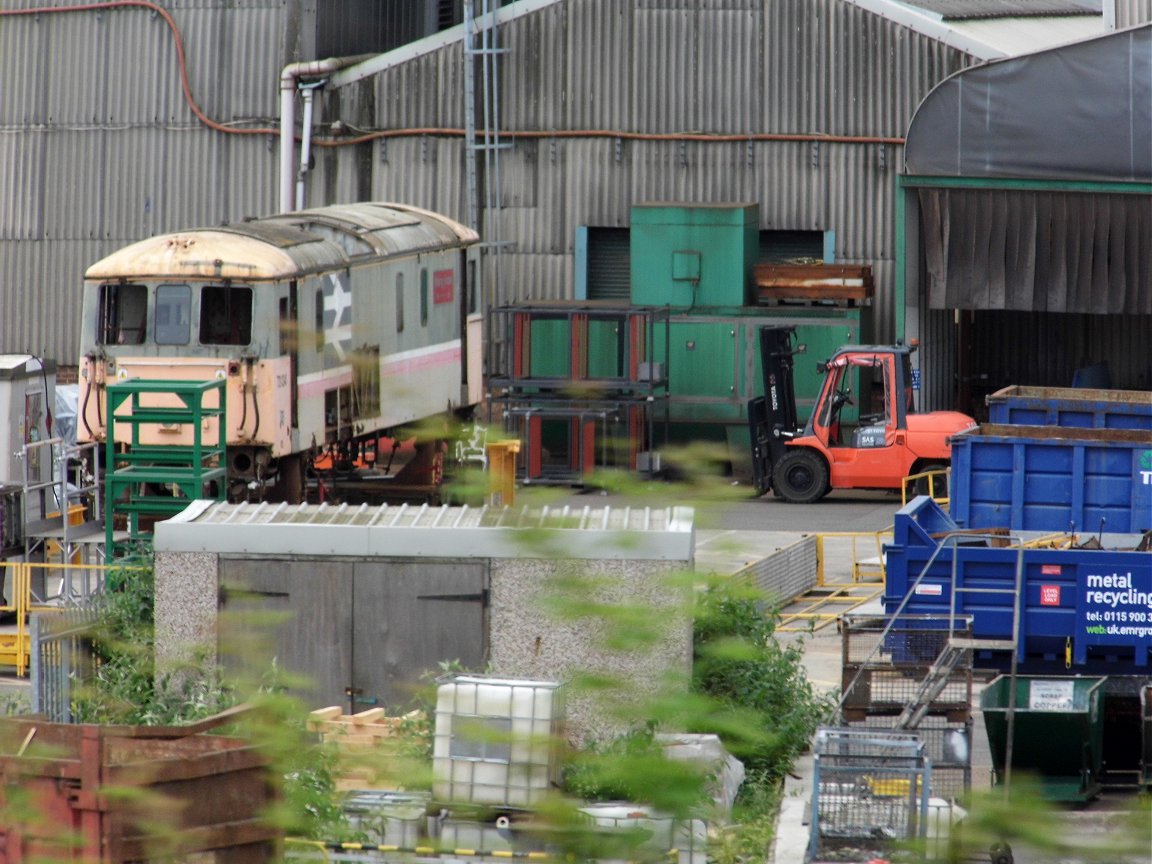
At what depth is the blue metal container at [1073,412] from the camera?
2164cm

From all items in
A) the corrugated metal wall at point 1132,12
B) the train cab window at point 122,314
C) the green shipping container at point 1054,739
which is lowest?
the green shipping container at point 1054,739

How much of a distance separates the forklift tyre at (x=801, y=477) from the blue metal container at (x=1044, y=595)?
10.3m

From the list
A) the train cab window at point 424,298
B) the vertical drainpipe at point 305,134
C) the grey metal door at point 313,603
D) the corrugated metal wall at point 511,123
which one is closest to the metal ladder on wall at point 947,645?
the grey metal door at point 313,603

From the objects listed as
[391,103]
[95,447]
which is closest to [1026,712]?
[95,447]

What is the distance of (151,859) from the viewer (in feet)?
18.5

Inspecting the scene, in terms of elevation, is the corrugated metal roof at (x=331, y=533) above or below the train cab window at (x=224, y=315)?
below

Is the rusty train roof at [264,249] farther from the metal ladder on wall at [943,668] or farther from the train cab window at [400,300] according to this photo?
the metal ladder on wall at [943,668]

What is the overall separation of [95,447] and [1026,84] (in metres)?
14.4

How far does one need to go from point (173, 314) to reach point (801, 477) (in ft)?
31.8

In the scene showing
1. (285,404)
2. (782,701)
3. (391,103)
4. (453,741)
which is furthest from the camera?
(391,103)

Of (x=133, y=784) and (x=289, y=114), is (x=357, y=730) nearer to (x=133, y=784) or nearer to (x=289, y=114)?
(x=133, y=784)

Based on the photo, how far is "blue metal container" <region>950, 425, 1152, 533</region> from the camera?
63.5 feet

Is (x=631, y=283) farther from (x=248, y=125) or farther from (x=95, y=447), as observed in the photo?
(x=95, y=447)

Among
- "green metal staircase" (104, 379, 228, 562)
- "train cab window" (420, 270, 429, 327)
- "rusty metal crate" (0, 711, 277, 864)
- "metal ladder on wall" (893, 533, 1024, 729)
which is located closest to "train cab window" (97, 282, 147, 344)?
"green metal staircase" (104, 379, 228, 562)
